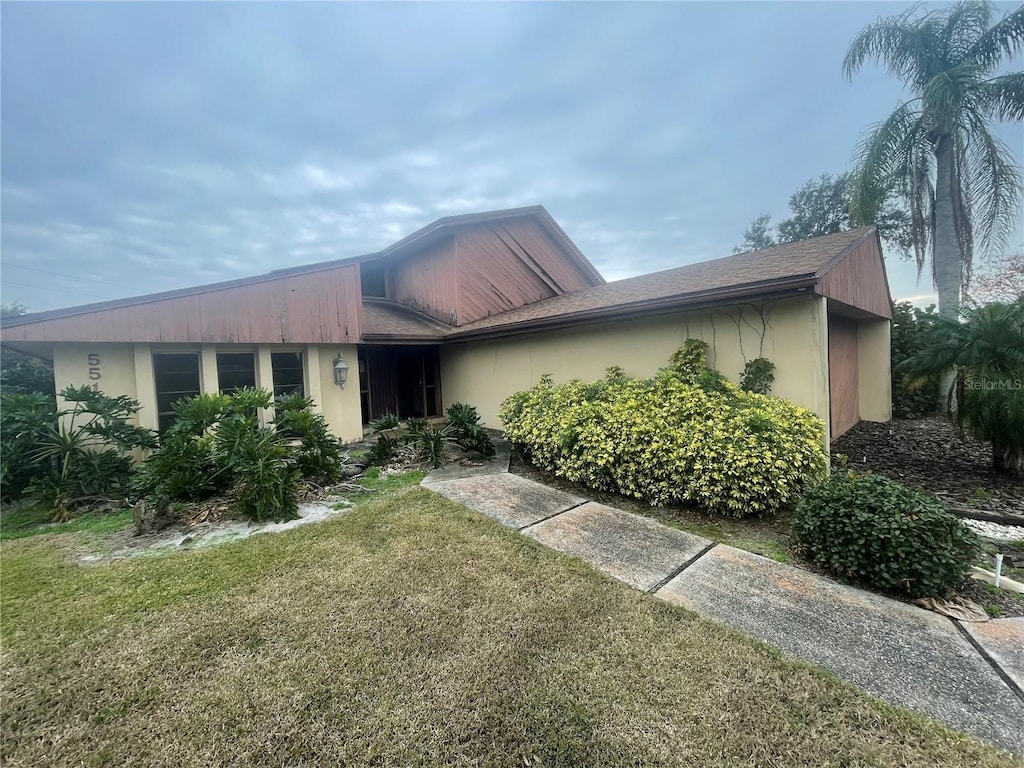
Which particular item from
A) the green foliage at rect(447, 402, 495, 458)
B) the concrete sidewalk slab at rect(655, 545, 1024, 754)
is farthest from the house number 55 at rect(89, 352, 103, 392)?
the concrete sidewalk slab at rect(655, 545, 1024, 754)

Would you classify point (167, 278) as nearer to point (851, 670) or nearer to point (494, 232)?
point (494, 232)

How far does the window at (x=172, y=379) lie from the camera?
22.3ft

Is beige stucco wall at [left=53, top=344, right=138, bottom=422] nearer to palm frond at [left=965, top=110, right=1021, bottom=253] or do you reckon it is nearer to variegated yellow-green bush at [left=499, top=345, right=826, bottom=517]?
variegated yellow-green bush at [left=499, top=345, right=826, bottom=517]

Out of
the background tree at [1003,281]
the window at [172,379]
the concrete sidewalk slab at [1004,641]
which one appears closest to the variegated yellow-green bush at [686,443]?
the concrete sidewalk slab at [1004,641]

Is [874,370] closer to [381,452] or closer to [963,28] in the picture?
[963,28]

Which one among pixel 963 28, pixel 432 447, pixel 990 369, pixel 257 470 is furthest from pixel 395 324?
pixel 963 28

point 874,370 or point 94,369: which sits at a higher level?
point 94,369

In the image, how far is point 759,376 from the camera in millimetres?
5805

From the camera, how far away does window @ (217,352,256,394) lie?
734 cm

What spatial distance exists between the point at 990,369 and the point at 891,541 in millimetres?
4244

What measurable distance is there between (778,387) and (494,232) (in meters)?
9.11

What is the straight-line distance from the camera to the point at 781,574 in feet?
10.7

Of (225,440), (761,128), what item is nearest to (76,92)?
(225,440)

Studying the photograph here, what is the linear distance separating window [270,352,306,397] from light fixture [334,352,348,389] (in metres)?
0.66
